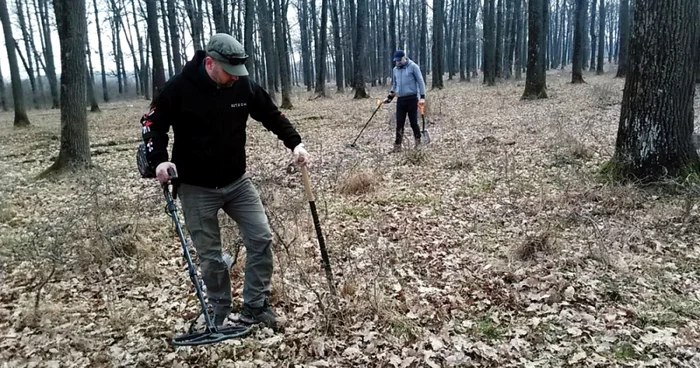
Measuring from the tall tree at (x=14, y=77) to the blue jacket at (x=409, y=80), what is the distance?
15527 mm

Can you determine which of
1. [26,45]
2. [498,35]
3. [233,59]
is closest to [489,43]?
[498,35]

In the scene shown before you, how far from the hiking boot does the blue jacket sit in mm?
6350

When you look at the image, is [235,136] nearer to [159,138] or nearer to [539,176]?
[159,138]

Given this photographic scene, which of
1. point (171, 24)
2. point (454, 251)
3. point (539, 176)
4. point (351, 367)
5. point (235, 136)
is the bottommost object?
point (351, 367)

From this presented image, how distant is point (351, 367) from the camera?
10.9ft

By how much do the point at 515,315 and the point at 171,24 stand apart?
20.6 meters

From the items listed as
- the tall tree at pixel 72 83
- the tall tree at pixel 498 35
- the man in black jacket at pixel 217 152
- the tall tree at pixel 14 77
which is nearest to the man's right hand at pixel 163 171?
the man in black jacket at pixel 217 152

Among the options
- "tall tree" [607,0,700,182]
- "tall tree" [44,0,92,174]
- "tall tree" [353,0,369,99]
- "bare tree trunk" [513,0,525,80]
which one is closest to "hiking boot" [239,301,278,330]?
"tall tree" [607,0,700,182]

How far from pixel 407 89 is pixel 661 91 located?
14.5 ft

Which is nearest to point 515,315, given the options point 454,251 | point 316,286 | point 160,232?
point 454,251

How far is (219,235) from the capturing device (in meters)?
3.56

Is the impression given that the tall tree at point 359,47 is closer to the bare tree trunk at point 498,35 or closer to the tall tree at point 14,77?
the bare tree trunk at point 498,35

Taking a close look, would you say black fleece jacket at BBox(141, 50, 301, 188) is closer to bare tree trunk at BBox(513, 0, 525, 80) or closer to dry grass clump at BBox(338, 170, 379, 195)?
dry grass clump at BBox(338, 170, 379, 195)

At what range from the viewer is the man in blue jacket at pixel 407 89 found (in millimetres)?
9061
